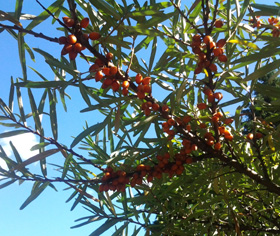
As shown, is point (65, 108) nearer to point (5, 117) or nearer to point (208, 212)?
point (5, 117)

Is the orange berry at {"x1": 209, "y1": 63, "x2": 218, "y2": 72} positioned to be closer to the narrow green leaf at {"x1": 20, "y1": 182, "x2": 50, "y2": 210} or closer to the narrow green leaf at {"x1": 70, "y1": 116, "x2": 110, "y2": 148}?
the narrow green leaf at {"x1": 70, "y1": 116, "x2": 110, "y2": 148}

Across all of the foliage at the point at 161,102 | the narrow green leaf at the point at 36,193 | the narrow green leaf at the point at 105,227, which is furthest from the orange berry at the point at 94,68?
the narrow green leaf at the point at 105,227

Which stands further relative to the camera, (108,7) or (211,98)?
(211,98)

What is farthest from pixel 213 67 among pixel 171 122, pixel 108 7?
pixel 108 7

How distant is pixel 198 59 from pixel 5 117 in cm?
52

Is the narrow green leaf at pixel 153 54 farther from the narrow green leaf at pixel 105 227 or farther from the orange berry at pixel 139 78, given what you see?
the narrow green leaf at pixel 105 227

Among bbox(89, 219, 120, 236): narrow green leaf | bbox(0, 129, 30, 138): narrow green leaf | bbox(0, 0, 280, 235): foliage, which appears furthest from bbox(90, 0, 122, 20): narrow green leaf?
bbox(89, 219, 120, 236): narrow green leaf

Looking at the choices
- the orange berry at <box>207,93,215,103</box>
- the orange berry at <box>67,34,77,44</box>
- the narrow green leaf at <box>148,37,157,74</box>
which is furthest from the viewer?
the narrow green leaf at <box>148,37,157,74</box>

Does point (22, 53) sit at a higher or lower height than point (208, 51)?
higher

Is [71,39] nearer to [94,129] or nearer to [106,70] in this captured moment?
[106,70]

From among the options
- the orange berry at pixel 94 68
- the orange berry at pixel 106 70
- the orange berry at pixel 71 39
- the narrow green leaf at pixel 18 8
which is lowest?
the orange berry at pixel 106 70

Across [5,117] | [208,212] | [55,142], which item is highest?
[5,117]

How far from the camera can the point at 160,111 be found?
730 millimetres

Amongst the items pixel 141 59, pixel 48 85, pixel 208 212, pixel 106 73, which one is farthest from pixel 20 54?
pixel 208 212
